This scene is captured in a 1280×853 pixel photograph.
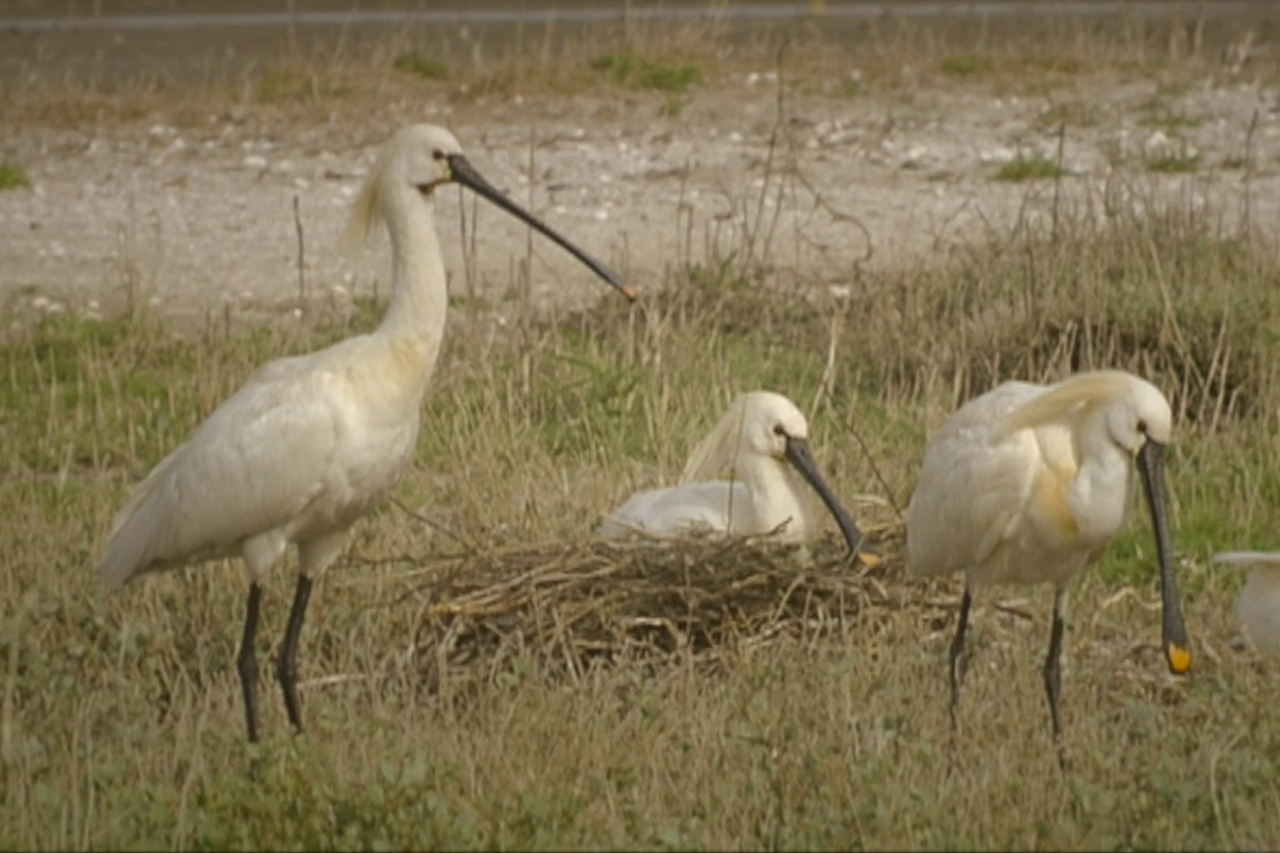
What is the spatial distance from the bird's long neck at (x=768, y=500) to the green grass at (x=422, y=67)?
409 inches

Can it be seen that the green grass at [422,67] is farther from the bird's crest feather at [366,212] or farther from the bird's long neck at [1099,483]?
the bird's long neck at [1099,483]

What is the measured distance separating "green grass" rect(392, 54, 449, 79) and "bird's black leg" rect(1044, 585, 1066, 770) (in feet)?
38.7

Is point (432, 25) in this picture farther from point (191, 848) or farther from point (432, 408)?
point (191, 848)

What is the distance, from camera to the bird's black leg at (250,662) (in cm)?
679

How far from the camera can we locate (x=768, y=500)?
320 inches

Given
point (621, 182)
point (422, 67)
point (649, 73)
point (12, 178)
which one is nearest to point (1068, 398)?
point (621, 182)

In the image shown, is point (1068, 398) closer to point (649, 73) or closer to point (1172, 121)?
point (1172, 121)

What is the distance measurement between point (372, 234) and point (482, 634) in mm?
1122

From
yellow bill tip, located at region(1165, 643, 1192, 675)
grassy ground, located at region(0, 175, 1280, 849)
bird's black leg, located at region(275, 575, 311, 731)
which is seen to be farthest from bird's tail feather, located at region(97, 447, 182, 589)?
yellow bill tip, located at region(1165, 643, 1192, 675)

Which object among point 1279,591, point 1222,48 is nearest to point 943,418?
point 1279,591

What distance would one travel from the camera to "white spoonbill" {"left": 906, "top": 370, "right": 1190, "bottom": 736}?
21.4ft

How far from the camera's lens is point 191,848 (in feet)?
18.3

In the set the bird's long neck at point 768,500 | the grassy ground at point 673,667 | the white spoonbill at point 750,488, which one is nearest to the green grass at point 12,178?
the grassy ground at point 673,667

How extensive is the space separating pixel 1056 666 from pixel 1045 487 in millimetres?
459
